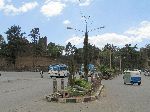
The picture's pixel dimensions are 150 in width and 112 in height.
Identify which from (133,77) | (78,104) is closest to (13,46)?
(133,77)

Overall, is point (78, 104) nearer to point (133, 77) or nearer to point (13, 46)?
point (133, 77)

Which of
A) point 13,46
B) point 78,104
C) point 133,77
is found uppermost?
point 13,46

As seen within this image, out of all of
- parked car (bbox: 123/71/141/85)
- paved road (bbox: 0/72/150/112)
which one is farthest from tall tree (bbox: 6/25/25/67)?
paved road (bbox: 0/72/150/112)

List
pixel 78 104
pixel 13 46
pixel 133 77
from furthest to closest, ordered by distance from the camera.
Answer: pixel 13 46 < pixel 133 77 < pixel 78 104

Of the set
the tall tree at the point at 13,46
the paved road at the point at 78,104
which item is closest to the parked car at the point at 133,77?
the paved road at the point at 78,104

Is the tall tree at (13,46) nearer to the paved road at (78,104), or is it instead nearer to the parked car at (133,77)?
the parked car at (133,77)

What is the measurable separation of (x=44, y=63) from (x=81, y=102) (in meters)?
111

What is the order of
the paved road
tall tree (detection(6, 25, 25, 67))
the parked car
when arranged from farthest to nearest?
tall tree (detection(6, 25, 25, 67)), the parked car, the paved road

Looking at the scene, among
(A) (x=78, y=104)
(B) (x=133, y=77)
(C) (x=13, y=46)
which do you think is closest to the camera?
(A) (x=78, y=104)

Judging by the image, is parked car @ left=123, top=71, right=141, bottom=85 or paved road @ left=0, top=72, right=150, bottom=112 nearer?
paved road @ left=0, top=72, right=150, bottom=112

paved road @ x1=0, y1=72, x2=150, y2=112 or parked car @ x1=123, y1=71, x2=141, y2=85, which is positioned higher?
parked car @ x1=123, y1=71, x2=141, y2=85

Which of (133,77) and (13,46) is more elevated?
(13,46)

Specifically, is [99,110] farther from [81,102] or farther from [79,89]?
[79,89]

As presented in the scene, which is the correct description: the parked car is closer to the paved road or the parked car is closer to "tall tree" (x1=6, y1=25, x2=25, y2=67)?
the paved road
